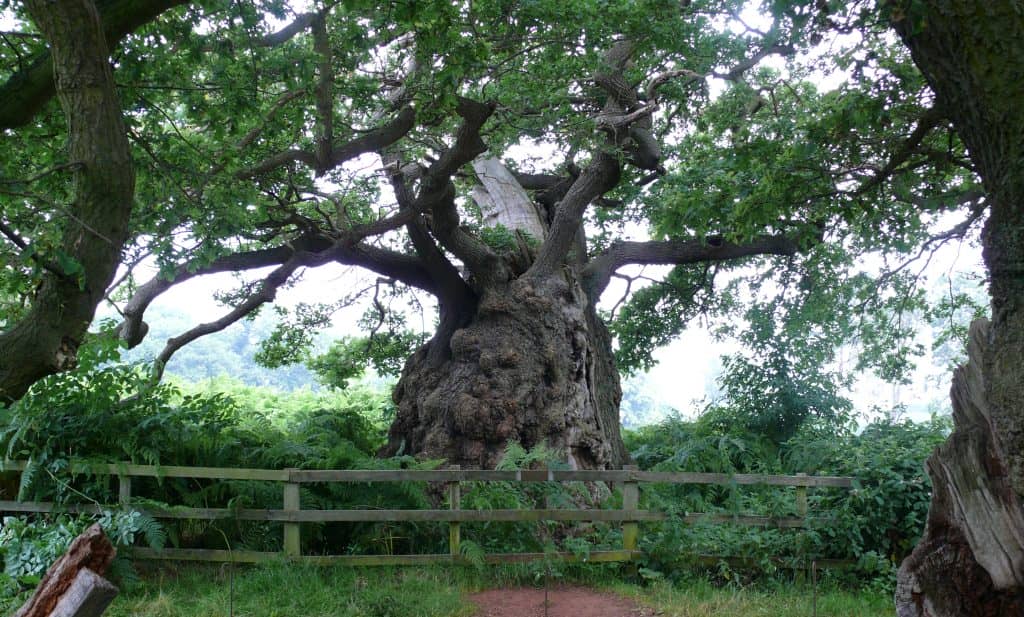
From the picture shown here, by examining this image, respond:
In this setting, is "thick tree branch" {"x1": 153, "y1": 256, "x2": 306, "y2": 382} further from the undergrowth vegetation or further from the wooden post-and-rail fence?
the wooden post-and-rail fence

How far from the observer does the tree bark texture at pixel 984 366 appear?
396cm

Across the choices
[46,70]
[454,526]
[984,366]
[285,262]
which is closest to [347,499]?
[454,526]

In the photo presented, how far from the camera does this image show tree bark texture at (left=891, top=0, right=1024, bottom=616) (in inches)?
156

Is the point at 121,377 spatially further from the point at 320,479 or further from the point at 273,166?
the point at 273,166

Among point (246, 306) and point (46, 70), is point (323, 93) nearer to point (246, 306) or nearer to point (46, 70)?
point (46, 70)

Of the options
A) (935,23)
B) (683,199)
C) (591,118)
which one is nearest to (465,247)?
(591,118)

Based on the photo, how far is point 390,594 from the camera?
7.14 m

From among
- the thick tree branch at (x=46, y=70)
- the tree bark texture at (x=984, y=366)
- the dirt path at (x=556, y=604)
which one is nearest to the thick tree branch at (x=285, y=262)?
the thick tree branch at (x=46, y=70)

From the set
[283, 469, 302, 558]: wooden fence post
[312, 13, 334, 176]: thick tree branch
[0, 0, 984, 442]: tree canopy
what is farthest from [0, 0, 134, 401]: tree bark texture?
[283, 469, 302, 558]: wooden fence post

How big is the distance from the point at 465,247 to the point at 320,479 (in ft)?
16.0

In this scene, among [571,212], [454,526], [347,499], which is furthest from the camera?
[571,212]

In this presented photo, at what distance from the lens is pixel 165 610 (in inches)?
268

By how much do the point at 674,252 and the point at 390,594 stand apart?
8.67 m

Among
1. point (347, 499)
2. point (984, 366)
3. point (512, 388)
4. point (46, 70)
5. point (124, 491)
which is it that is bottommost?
point (347, 499)
